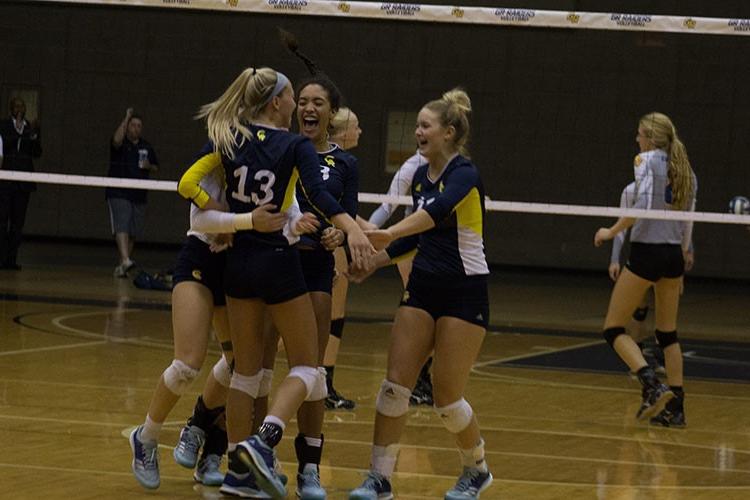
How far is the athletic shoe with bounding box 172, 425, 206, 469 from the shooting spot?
6.30 metres

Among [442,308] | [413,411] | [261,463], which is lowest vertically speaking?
[413,411]

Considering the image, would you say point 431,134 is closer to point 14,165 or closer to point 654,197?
point 654,197

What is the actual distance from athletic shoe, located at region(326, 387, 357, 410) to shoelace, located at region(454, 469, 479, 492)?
271 centimetres

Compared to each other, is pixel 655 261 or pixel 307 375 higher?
pixel 655 261

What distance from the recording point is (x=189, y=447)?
20.8ft

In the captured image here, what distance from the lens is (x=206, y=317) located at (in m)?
6.12

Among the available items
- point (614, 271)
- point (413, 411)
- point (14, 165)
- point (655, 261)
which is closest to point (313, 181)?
point (413, 411)

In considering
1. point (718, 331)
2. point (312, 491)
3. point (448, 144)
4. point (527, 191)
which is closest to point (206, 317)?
point (312, 491)

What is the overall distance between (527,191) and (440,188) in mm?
14975

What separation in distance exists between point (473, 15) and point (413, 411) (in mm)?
3886

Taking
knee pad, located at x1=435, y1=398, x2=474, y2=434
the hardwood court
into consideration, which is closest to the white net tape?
the hardwood court

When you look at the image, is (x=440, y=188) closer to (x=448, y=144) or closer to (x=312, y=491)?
(x=448, y=144)

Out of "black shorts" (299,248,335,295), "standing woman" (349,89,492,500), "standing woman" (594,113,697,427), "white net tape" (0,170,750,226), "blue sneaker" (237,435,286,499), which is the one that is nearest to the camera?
"blue sneaker" (237,435,286,499)

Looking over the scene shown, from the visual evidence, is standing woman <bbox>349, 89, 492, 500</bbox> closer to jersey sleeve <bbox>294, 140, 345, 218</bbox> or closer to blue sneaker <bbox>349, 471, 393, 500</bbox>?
blue sneaker <bbox>349, 471, 393, 500</bbox>
